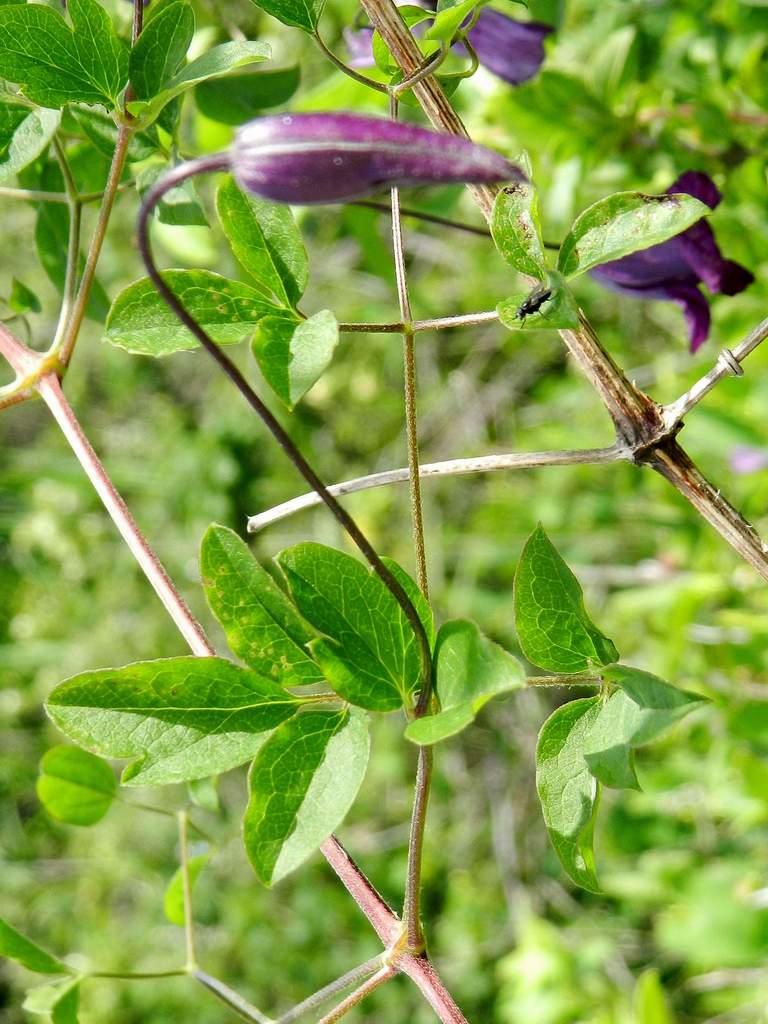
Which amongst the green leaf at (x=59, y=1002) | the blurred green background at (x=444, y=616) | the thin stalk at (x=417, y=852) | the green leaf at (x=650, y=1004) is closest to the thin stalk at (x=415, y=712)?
the thin stalk at (x=417, y=852)

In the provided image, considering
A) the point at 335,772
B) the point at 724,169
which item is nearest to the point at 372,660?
the point at 335,772

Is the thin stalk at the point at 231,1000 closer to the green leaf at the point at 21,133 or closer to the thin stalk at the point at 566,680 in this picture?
the thin stalk at the point at 566,680

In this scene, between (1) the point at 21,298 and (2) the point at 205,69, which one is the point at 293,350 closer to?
(2) the point at 205,69

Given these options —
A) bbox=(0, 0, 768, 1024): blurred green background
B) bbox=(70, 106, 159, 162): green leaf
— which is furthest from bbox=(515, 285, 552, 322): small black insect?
bbox=(0, 0, 768, 1024): blurred green background

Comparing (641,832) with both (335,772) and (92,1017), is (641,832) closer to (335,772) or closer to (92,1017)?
(92,1017)

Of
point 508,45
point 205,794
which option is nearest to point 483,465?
point 205,794
